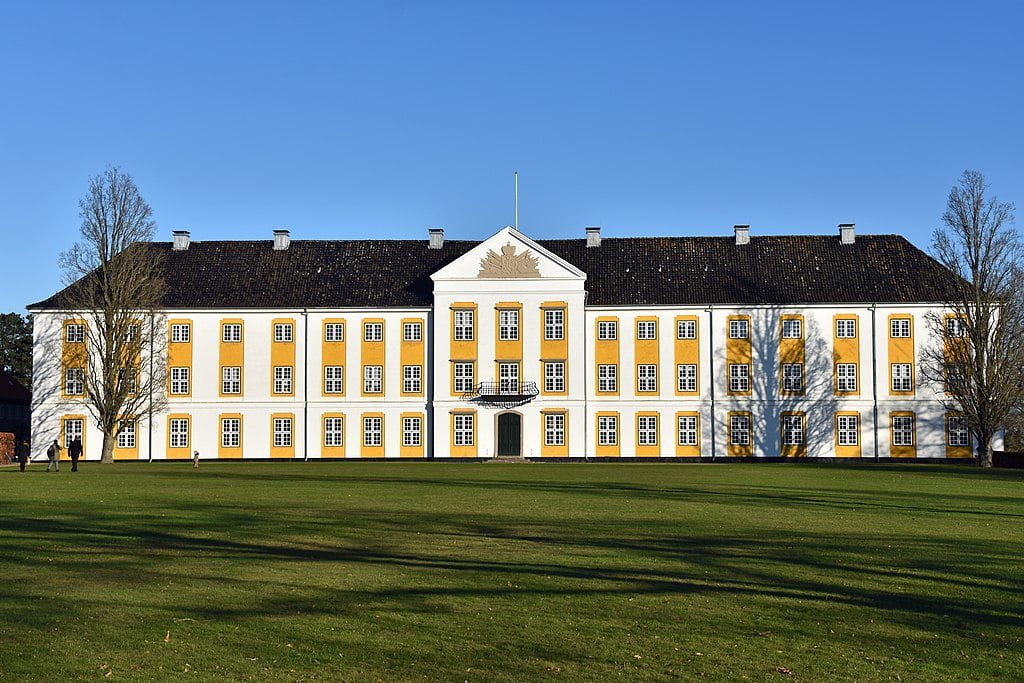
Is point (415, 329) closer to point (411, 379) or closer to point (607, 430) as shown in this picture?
point (411, 379)

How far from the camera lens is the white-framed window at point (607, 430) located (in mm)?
64438

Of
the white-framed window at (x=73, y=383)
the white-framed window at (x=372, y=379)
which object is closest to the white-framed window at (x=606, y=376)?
the white-framed window at (x=372, y=379)

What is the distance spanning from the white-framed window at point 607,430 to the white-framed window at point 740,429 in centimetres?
660

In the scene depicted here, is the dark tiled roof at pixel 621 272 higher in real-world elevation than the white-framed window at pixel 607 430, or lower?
higher

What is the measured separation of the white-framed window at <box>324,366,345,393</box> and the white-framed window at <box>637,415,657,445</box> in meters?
17.2

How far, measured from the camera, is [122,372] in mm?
62875

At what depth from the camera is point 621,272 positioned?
66438mm

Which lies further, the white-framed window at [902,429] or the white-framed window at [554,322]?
the white-framed window at [554,322]

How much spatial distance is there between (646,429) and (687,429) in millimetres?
2346

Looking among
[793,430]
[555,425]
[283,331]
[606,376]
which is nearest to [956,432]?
[793,430]

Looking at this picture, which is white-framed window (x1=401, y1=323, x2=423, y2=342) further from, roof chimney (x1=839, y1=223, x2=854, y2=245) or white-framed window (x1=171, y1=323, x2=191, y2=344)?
roof chimney (x1=839, y1=223, x2=854, y2=245)

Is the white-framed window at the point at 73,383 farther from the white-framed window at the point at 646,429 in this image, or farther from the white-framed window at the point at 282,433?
the white-framed window at the point at 646,429

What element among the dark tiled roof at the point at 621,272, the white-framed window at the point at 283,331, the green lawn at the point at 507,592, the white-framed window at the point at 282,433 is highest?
the dark tiled roof at the point at 621,272

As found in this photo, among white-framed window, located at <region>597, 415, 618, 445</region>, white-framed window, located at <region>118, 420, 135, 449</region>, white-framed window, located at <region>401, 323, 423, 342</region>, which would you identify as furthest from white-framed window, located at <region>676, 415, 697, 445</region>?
white-framed window, located at <region>118, 420, 135, 449</region>
